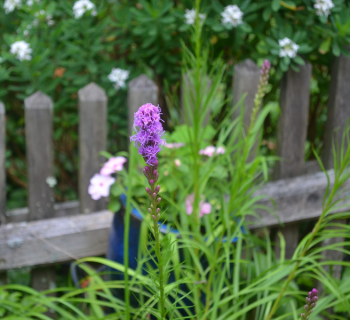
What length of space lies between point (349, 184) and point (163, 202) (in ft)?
2.86

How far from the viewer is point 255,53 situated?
6.15 ft

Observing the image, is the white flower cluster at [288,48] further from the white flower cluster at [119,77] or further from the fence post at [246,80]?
the white flower cluster at [119,77]

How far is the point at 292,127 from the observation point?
6.04ft

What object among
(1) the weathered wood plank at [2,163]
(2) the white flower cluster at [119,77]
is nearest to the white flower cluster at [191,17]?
(2) the white flower cluster at [119,77]

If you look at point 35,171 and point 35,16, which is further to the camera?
point 35,16

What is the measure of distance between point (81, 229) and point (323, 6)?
4.41 feet

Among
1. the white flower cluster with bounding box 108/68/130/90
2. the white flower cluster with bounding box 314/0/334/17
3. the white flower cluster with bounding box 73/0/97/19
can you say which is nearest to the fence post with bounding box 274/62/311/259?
the white flower cluster with bounding box 314/0/334/17

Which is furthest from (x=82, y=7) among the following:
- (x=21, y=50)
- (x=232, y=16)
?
(x=232, y=16)

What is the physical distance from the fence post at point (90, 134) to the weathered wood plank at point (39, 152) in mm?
129

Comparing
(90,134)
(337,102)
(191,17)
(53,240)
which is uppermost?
(191,17)

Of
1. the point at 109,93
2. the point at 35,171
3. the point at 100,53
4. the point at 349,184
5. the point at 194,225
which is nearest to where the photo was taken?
the point at 194,225

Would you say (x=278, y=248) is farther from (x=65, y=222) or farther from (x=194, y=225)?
(x=65, y=222)

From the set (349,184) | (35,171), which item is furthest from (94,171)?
(349,184)

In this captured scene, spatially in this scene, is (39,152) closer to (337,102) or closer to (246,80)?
(246,80)
